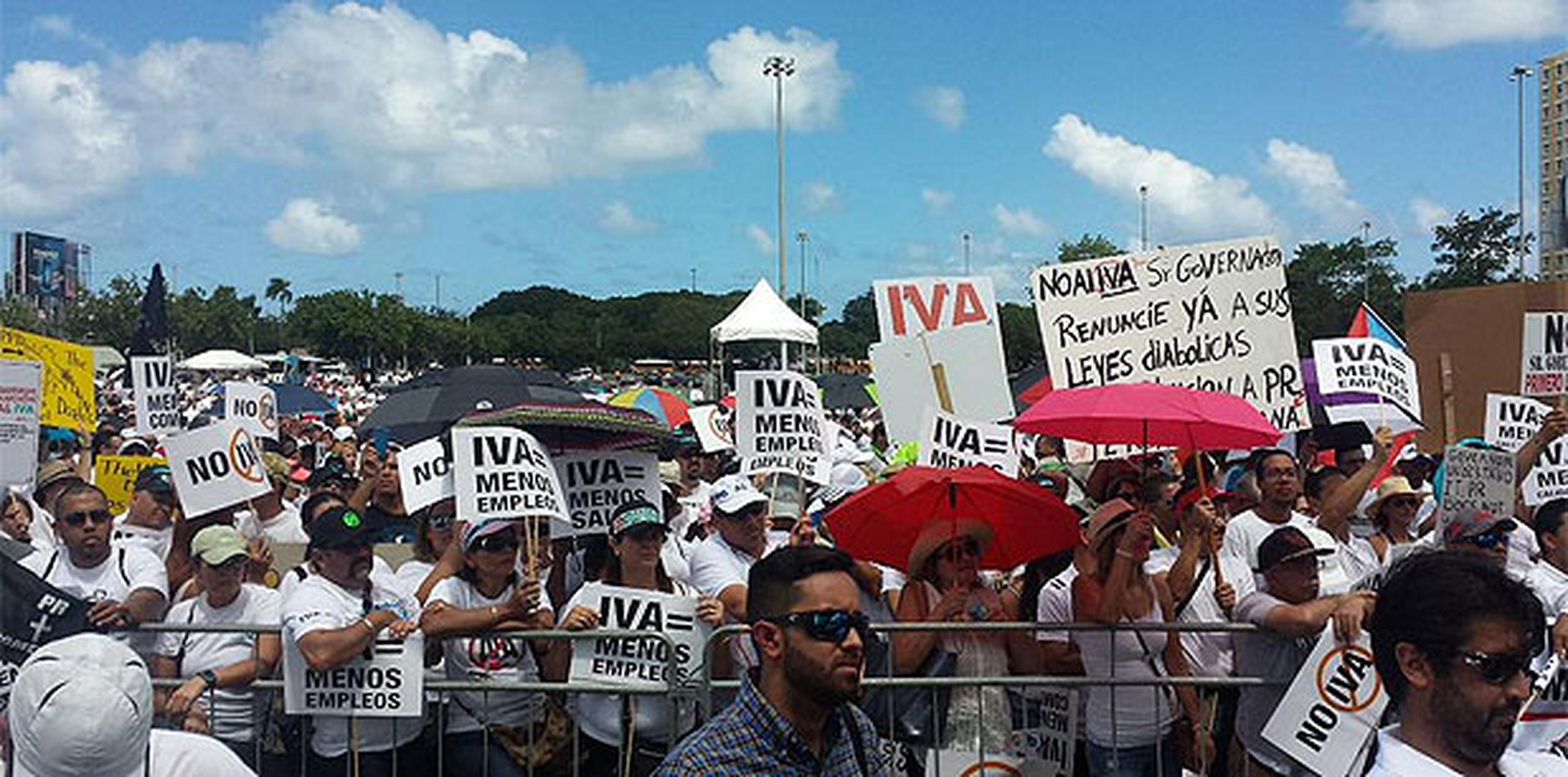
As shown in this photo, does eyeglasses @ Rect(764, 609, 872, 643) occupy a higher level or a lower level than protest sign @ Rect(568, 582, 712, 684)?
higher

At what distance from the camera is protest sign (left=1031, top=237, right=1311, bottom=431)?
7.66m

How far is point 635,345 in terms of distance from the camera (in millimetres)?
127125

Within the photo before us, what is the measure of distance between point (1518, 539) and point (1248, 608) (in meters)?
2.06

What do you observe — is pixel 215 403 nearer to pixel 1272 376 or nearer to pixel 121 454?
pixel 121 454

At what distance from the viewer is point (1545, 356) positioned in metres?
7.69

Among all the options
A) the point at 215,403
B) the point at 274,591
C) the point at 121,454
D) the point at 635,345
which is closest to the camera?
the point at 274,591

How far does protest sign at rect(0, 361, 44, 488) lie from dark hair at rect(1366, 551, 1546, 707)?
6.06 meters

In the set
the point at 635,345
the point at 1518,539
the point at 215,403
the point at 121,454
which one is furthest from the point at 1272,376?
the point at 635,345

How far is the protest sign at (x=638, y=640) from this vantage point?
5.34 meters

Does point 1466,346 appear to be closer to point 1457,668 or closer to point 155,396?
point 1457,668

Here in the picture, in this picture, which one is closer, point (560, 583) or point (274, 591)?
point (274, 591)

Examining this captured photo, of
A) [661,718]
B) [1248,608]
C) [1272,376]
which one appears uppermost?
[1272,376]

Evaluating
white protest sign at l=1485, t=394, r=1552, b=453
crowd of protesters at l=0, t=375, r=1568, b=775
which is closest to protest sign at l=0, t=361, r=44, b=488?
crowd of protesters at l=0, t=375, r=1568, b=775

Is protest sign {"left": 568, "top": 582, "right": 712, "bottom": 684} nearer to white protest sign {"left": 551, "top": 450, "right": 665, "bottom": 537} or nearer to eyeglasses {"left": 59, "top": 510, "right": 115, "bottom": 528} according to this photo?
white protest sign {"left": 551, "top": 450, "right": 665, "bottom": 537}
